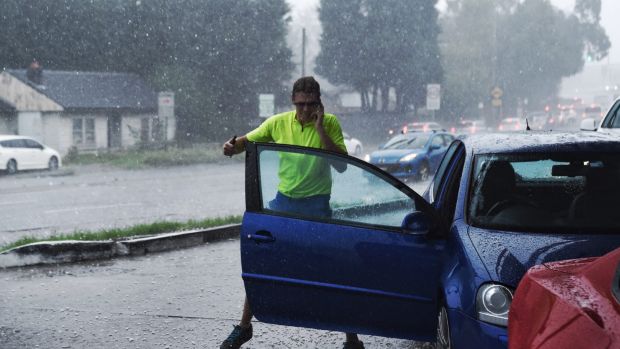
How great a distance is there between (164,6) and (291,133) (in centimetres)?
4412

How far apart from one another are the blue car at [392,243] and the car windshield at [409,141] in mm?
19071

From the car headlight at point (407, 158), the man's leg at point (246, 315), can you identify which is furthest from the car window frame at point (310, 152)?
the car headlight at point (407, 158)

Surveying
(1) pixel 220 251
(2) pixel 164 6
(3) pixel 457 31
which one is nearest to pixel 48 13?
(2) pixel 164 6

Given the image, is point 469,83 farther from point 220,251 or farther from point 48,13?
point 220,251

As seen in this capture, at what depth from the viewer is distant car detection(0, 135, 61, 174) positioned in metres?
30.2

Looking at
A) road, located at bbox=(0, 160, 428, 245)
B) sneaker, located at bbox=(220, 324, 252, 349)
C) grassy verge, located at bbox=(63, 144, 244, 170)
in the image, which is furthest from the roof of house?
sneaker, located at bbox=(220, 324, 252, 349)

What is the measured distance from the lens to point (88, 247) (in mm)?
9469

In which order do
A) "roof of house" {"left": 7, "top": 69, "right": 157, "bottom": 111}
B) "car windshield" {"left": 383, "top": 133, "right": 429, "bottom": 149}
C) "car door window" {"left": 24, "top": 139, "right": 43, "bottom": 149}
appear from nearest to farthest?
"car windshield" {"left": 383, "top": 133, "right": 429, "bottom": 149}
"car door window" {"left": 24, "top": 139, "right": 43, "bottom": 149}
"roof of house" {"left": 7, "top": 69, "right": 157, "bottom": 111}

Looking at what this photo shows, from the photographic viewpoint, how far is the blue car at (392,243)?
4.25 meters

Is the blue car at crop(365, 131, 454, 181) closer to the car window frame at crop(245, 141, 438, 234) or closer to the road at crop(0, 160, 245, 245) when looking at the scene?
the road at crop(0, 160, 245, 245)

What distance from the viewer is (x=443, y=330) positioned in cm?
431

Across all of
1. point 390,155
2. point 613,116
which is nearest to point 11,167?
point 390,155

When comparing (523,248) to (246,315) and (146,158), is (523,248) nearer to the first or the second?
(246,315)

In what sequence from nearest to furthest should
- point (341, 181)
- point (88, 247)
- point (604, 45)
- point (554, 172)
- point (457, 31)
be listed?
point (341, 181), point (554, 172), point (88, 247), point (457, 31), point (604, 45)
